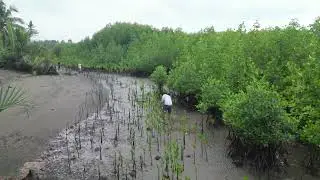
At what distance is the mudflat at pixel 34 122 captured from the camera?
41.4ft

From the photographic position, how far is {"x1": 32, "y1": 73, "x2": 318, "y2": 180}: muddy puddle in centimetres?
1133

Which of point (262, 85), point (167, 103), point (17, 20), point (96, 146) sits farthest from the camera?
point (17, 20)

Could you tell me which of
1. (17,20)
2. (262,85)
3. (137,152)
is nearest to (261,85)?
(262,85)

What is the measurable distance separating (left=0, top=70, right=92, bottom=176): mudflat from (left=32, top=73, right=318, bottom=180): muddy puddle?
54cm

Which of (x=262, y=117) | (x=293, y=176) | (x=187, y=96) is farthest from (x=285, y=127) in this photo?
(x=187, y=96)

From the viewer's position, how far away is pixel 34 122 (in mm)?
16641

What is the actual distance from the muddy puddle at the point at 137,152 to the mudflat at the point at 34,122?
1.79 ft

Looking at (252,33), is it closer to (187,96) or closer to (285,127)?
(187,96)

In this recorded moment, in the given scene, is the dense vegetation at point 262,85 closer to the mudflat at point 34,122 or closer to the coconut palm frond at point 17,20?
the mudflat at point 34,122

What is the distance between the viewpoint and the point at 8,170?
11266 mm

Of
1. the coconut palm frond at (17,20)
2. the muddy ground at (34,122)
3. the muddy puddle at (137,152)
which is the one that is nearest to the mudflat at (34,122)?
the muddy ground at (34,122)

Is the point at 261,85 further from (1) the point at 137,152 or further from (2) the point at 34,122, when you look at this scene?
(2) the point at 34,122

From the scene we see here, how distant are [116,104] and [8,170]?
37.3ft

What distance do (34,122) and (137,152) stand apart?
227 inches
